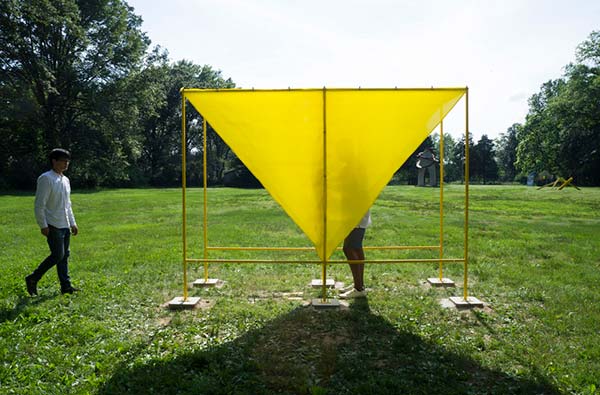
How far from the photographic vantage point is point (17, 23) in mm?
29344

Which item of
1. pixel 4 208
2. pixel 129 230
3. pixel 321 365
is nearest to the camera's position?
pixel 321 365

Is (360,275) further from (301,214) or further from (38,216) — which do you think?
(38,216)

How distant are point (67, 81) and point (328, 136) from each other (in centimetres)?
3466

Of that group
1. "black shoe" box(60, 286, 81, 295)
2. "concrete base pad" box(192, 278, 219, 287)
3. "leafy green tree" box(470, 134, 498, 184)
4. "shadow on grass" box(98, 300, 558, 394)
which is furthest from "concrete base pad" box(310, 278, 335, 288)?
"leafy green tree" box(470, 134, 498, 184)

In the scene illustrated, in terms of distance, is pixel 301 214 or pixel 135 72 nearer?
pixel 301 214

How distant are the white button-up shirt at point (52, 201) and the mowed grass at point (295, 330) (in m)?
1.05

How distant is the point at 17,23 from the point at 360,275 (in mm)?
33987

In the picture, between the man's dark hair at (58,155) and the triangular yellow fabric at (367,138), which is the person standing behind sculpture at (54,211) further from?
the triangular yellow fabric at (367,138)

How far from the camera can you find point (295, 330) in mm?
4676

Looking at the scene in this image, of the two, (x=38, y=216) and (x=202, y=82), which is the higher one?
(x=202, y=82)

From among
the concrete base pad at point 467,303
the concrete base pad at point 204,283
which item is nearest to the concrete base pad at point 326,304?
the concrete base pad at point 467,303

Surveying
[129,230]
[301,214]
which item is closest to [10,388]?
[301,214]

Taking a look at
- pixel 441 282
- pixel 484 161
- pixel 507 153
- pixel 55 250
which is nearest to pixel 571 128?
pixel 484 161

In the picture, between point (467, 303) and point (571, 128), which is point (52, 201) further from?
point (571, 128)
